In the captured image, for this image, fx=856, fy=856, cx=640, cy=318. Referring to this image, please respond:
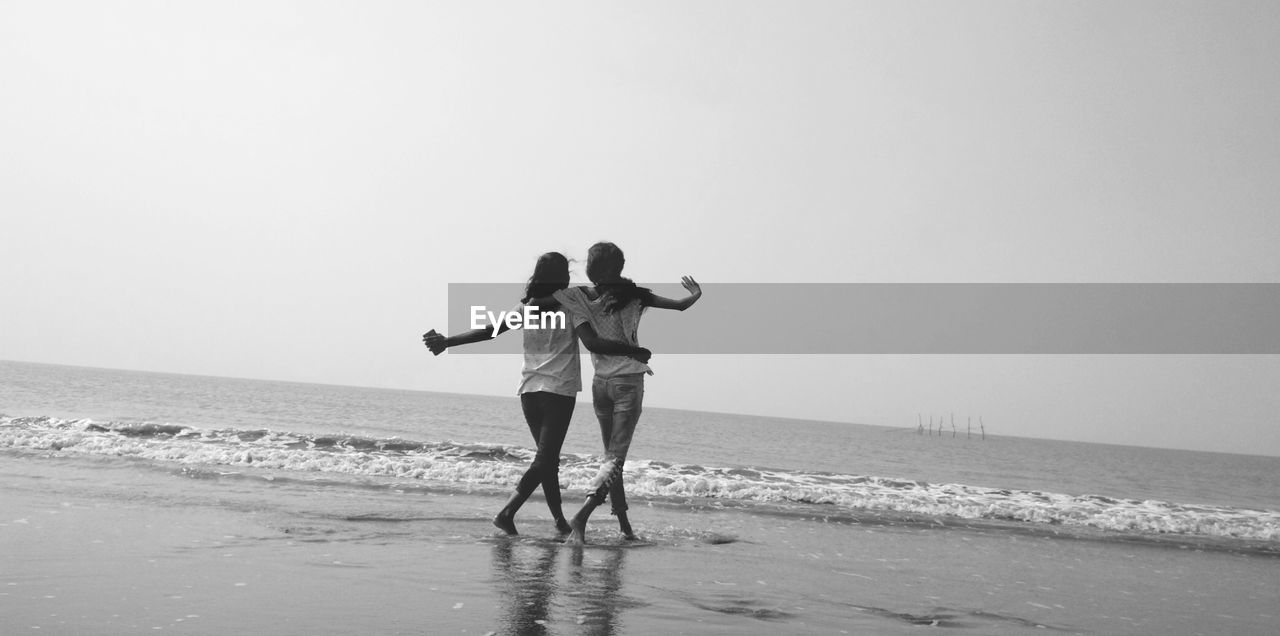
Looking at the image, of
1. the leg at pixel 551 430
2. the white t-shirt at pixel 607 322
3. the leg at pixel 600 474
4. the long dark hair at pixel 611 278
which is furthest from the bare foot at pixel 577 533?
the long dark hair at pixel 611 278

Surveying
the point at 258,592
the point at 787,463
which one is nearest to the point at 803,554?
the point at 258,592

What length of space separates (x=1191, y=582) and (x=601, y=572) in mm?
5305

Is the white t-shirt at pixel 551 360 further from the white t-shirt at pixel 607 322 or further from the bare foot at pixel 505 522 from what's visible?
the bare foot at pixel 505 522

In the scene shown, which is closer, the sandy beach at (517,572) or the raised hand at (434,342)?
the sandy beach at (517,572)

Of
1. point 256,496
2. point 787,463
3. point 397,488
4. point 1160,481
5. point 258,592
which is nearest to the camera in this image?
point 258,592

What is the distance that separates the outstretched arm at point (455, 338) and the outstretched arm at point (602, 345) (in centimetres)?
60

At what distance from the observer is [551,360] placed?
249 inches

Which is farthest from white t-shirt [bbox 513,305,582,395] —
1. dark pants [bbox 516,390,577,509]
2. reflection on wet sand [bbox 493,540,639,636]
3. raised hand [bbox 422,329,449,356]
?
reflection on wet sand [bbox 493,540,639,636]

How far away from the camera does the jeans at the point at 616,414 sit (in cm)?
627

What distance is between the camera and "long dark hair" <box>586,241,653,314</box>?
6.18 metres

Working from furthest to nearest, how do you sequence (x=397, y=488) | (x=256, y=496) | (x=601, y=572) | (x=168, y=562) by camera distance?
(x=397, y=488) → (x=256, y=496) → (x=601, y=572) → (x=168, y=562)

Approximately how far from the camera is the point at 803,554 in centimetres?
714

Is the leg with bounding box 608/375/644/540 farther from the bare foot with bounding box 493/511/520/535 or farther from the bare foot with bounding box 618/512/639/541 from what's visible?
the bare foot with bounding box 493/511/520/535

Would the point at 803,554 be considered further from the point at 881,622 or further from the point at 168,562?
the point at 168,562
